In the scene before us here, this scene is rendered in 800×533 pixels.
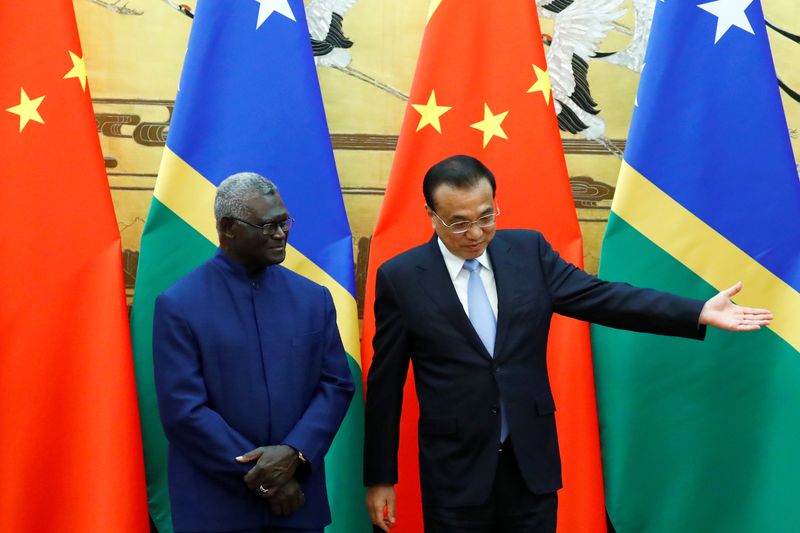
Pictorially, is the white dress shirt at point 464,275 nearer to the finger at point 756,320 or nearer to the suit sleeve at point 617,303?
the suit sleeve at point 617,303

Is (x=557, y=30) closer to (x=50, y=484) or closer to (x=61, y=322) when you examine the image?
(x=61, y=322)

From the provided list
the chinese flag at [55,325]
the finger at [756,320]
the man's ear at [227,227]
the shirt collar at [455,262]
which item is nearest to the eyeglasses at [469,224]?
the shirt collar at [455,262]

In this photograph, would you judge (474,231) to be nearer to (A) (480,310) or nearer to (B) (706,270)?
(A) (480,310)

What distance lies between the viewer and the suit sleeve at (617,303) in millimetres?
2242

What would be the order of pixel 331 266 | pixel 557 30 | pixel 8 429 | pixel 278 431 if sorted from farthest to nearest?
pixel 557 30, pixel 331 266, pixel 8 429, pixel 278 431

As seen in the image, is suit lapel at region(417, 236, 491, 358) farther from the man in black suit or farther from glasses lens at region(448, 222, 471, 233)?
glasses lens at region(448, 222, 471, 233)

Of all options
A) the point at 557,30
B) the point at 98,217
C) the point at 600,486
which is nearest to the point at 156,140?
the point at 98,217

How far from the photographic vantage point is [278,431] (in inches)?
85.9

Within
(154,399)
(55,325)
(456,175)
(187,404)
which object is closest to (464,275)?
(456,175)

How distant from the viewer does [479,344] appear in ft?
7.37

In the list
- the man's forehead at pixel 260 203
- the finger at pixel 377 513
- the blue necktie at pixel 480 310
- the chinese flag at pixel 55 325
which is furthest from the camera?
the chinese flag at pixel 55 325

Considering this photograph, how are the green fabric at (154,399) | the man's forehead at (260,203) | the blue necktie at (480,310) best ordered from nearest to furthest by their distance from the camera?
the man's forehead at (260,203)
the blue necktie at (480,310)
the green fabric at (154,399)

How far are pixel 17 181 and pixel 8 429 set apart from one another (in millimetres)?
753

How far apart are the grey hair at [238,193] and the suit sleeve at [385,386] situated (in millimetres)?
392
